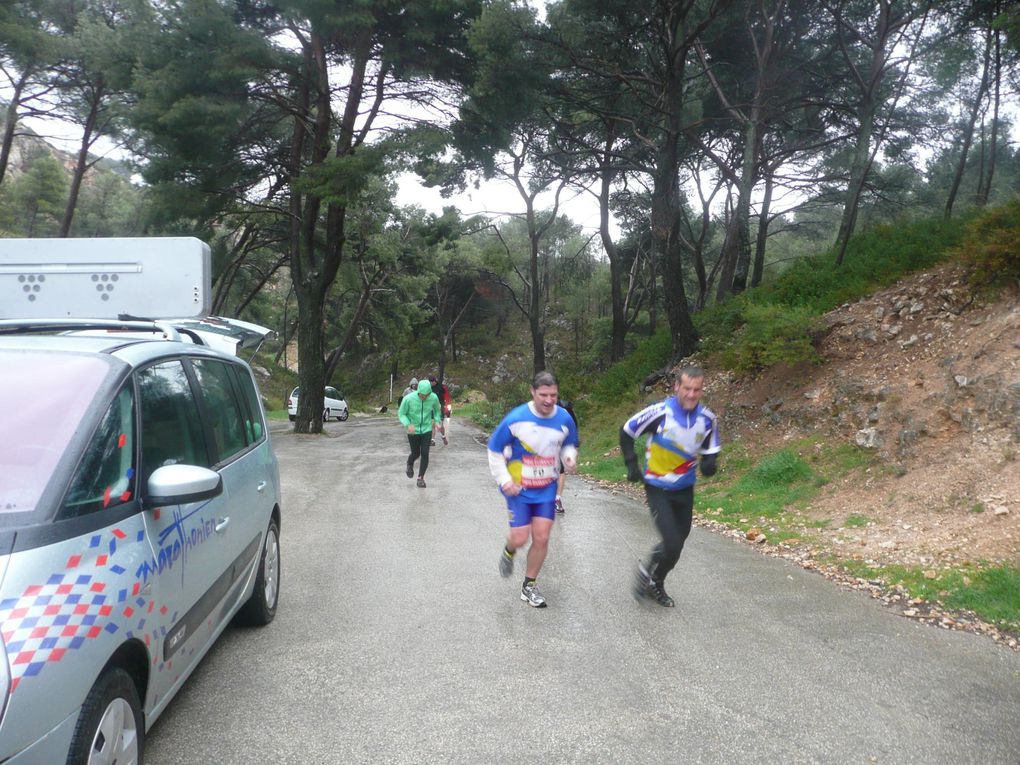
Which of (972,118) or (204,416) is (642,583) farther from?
(972,118)

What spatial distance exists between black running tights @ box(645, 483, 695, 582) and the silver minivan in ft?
9.83

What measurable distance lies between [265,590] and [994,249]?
980 centimetres

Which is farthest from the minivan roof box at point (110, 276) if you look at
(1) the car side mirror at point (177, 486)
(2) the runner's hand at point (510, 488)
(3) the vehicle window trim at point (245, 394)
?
(1) the car side mirror at point (177, 486)

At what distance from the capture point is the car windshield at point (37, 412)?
2.87 meters

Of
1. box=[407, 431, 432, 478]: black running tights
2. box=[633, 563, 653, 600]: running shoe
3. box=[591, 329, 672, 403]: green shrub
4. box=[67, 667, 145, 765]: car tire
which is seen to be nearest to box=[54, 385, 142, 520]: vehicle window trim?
box=[67, 667, 145, 765]: car tire

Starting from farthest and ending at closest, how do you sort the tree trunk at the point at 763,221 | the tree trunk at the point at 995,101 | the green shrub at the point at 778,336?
the tree trunk at the point at 763,221
the tree trunk at the point at 995,101
the green shrub at the point at 778,336

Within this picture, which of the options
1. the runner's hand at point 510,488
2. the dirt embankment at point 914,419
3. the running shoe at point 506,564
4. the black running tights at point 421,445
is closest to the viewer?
the runner's hand at point 510,488

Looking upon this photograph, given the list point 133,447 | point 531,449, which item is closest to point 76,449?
point 133,447

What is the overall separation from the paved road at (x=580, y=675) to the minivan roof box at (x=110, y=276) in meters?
2.63

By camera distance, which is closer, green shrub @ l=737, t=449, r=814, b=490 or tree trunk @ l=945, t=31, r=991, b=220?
green shrub @ l=737, t=449, r=814, b=490

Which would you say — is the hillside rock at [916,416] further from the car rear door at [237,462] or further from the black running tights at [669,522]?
the car rear door at [237,462]

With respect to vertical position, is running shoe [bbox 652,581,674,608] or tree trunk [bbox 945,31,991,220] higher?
tree trunk [bbox 945,31,991,220]

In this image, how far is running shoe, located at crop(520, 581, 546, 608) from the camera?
5809 mm

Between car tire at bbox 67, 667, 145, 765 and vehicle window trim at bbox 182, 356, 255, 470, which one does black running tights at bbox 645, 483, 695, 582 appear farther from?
car tire at bbox 67, 667, 145, 765
